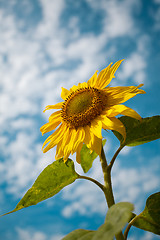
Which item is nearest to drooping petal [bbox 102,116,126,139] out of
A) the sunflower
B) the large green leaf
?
the sunflower

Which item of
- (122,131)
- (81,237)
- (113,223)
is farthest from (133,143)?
(113,223)

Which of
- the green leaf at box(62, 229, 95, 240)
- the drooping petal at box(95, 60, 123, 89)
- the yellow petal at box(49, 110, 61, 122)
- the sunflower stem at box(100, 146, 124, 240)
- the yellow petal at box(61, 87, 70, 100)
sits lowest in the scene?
the green leaf at box(62, 229, 95, 240)

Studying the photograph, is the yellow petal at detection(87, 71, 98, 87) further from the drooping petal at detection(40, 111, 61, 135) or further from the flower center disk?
the drooping petal at detection(40, 111, 61, 135)

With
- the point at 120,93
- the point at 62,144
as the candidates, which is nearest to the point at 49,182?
the point at 62,144

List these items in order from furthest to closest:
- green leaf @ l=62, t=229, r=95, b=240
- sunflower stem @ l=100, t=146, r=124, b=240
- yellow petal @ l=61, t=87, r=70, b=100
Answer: yellow petal @ l=61, t=87, r=70, b=100 < sunflower stem @ l=100, t=146, r=124, b=240 < green leaf @ l=62, t=229, r=95, b=240

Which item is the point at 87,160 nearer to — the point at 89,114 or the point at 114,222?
the point at 89,114

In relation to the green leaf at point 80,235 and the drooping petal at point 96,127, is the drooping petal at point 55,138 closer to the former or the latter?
the drooping petal at point 96,127

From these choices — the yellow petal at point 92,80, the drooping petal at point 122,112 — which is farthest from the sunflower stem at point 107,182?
the yellow petal at point 92,80
